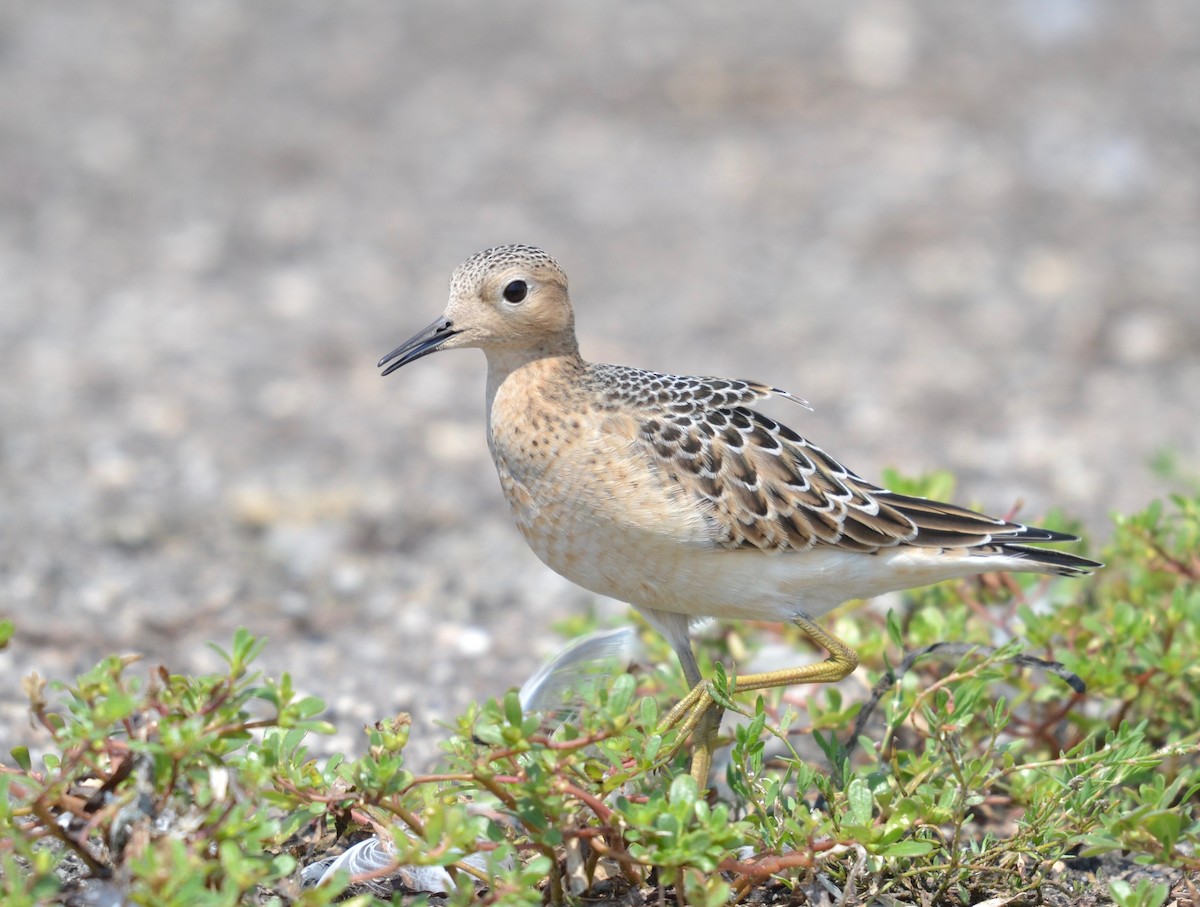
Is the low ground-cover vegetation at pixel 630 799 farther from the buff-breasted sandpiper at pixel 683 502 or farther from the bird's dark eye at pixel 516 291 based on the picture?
the bird's dark eye at pixel 516 291

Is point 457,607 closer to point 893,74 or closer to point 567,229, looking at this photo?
point 567,229

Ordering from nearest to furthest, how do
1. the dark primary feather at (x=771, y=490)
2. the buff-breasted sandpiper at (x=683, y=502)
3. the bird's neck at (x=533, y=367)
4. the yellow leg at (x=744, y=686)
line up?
the yellow leg at (x=744, y=686) < the buff-breasted sandpiper at (x=683, y=502) < the dark primary feather at (x=771, y=490) < the bird's neck at (x=533, y=367)

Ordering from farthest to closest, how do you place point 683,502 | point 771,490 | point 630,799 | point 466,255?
point 466,255 → point 771,490 → point 683,502 → point 630,799

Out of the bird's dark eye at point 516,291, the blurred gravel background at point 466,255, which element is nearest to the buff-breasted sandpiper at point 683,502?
the bird's dark eye at point 516,291


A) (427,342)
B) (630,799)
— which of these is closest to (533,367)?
(427,342)

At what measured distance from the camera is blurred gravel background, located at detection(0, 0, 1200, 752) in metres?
7.79

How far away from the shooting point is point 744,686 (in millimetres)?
4719

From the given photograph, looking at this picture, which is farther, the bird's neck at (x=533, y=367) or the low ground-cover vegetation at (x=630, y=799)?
the bird's neck at (x=533, y=367)

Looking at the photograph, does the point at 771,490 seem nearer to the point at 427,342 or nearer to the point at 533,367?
the point at 533,367

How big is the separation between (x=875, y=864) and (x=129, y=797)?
6.82ft

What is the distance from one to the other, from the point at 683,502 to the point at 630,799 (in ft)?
3.80

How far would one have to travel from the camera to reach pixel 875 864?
396 cm

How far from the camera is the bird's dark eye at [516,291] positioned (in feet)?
16.8

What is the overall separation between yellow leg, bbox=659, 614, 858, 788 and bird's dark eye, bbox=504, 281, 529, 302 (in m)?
1.58
